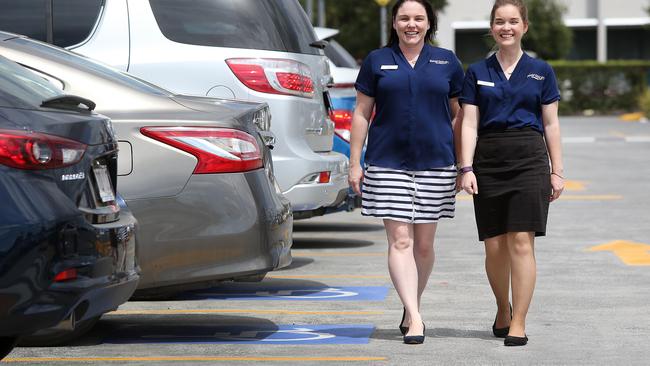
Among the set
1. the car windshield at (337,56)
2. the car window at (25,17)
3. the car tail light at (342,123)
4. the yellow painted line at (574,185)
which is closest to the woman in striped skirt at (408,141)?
the car window at (25,17)

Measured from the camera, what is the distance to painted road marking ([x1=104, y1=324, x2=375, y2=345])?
7.62m

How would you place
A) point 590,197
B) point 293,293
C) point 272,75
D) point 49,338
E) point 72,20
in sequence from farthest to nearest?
point 590,197, point 272,75, point 72,20, point 293,293, point 49,338

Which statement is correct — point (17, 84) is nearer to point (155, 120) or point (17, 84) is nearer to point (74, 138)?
point (74, 138)

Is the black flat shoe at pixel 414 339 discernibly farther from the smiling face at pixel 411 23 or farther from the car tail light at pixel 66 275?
the car tail light at pixel 66 275

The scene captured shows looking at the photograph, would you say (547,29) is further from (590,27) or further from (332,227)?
(332,227)

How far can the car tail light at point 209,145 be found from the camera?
7227 mm

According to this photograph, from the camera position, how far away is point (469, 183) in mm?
7438

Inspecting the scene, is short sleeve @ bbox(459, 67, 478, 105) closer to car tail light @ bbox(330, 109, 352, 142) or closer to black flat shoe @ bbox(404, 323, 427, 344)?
black flat shoe @ bbox(404, 323, 427, 344)

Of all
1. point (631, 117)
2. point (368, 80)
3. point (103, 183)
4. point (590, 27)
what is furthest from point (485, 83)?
point (590, 27)

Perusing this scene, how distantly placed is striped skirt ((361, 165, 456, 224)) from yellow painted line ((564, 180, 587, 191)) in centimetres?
1071

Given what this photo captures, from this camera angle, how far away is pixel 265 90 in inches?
380

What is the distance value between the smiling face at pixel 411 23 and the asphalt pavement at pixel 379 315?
1.56 m

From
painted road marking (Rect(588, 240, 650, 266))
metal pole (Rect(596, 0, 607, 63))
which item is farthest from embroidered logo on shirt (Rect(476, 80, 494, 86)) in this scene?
metal pole (Rect(596, 0, 607, 63))

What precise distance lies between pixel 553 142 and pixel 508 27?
0.63 m
